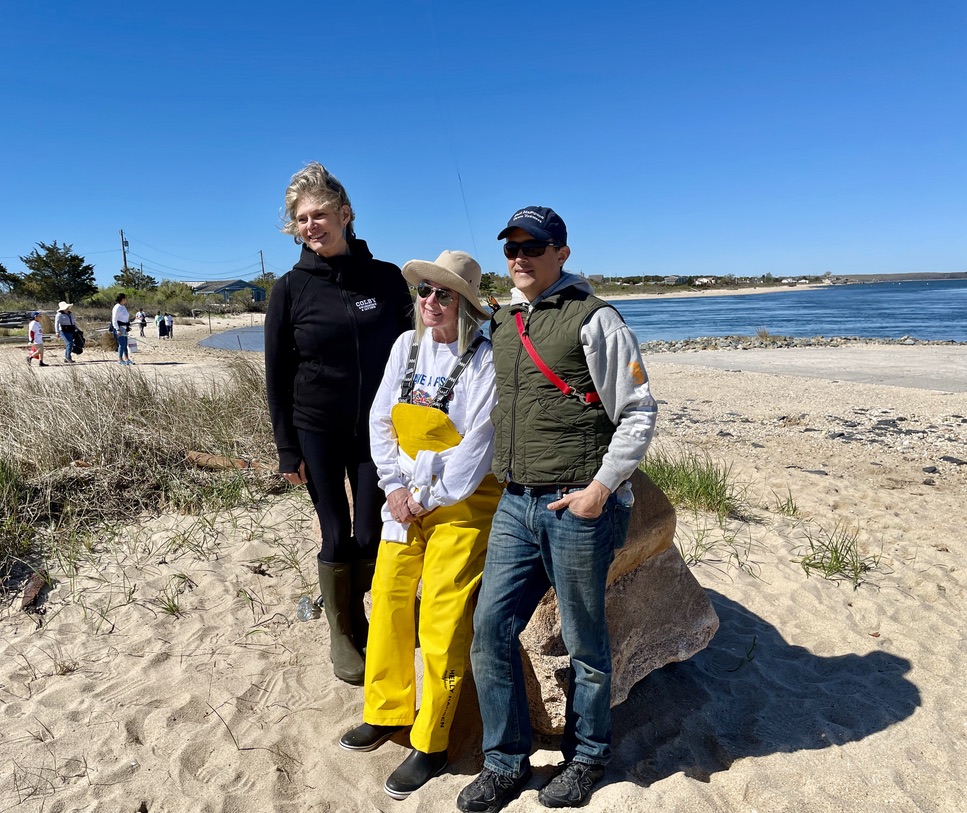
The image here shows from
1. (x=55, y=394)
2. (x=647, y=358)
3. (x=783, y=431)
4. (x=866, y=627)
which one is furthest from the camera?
(x=647, y=358)

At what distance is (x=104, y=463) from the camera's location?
17.3 feet

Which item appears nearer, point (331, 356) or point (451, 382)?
point (451, 382)

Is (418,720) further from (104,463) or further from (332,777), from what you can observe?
(104,463)

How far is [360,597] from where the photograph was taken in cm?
330

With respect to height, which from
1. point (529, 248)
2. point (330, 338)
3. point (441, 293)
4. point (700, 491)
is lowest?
point (700, 491)

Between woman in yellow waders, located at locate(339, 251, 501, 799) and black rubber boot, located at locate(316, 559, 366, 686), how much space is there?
509 mm

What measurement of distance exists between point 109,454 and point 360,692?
3285 mm

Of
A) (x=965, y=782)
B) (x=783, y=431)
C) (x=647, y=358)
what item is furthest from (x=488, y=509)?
(x=647, y=358)

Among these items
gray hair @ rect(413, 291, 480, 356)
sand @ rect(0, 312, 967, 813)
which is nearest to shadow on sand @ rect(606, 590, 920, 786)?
sand @ rect(0, 312, 967, 813)

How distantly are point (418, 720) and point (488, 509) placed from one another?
81cm

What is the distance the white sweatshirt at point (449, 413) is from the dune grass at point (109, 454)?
2766 millimetres

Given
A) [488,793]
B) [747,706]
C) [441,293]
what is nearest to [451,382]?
[441,293]

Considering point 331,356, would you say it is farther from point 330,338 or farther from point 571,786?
point 571,786

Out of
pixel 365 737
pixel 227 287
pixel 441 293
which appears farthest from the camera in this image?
pixel 227 287
